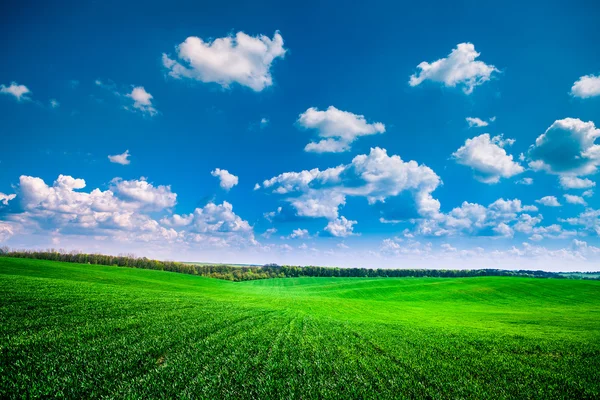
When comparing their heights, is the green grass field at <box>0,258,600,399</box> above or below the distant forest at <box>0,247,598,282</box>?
above

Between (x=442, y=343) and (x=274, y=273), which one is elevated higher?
(x=442, y=343)

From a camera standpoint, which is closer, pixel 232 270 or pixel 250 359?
pixel 250 359

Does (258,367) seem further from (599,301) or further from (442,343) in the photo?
(599,301)

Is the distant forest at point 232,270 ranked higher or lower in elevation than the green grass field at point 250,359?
lower

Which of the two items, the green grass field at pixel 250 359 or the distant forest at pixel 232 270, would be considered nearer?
the green grass field at pixel 250 359

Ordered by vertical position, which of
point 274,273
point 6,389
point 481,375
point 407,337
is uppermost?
point 6,389

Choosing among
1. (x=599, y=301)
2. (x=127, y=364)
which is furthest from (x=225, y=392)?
(x=599, y=301)

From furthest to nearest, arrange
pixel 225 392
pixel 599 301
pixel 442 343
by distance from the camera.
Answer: pixel 599 301, pixel 442 343, pixel 225 392

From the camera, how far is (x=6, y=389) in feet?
29.2

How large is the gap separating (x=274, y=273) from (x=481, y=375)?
543ft

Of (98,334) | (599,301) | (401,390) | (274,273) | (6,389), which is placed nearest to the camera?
(6,389)

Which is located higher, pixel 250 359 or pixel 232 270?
pixel 250 359

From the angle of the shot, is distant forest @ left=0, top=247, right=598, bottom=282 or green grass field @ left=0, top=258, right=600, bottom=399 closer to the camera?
green grass field @ left=0, top=258, right=600, bottom=399

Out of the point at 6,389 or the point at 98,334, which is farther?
the point at 98,334
